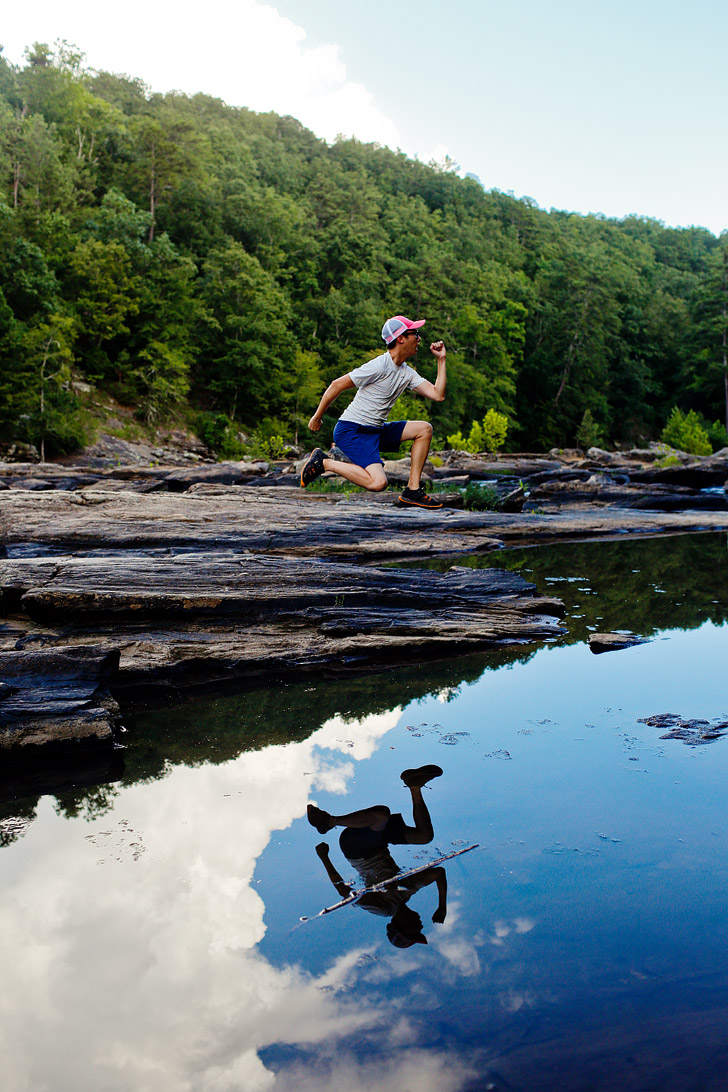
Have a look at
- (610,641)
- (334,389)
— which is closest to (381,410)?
(334,389)

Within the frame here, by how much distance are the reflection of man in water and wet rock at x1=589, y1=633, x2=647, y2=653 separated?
3.57 meters

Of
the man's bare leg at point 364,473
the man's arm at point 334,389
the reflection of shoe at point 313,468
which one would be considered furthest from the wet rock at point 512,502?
the man's arm at point 334,389

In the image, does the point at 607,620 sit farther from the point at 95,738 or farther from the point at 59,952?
the point at 59,952

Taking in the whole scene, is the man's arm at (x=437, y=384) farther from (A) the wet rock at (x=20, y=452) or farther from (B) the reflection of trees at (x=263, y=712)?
(A) the wet rock at (x=20, y=452)

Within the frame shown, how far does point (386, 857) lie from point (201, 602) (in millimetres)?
4630

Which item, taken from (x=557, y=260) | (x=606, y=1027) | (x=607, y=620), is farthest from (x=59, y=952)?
(x=557, y=260)

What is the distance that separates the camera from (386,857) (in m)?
3.79

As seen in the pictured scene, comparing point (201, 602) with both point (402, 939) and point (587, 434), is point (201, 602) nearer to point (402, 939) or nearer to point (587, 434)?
point (402, 939)

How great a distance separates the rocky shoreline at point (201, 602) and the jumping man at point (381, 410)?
1.55 metres

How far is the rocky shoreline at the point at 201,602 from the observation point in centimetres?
603

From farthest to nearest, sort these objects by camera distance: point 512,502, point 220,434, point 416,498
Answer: point 220,434 < point 512,502 < point 416,498

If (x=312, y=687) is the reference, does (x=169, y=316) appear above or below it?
above

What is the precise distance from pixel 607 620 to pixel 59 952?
719 centimetres

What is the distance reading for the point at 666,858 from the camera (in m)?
3.75
